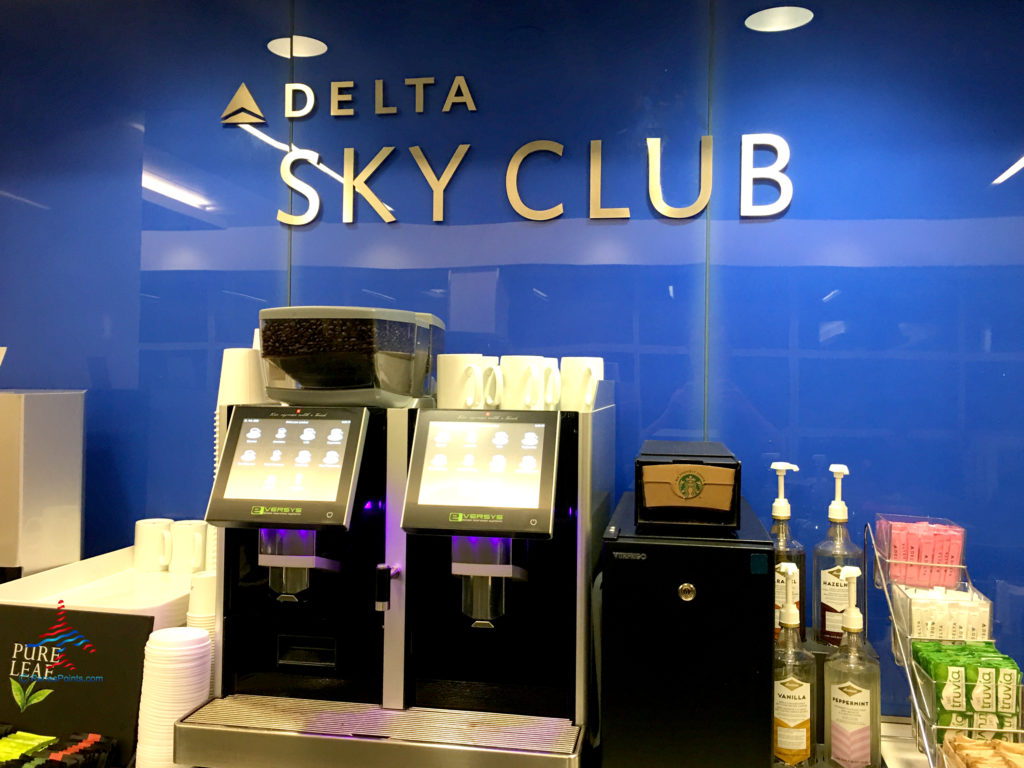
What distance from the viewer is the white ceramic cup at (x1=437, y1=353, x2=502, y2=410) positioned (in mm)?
1719

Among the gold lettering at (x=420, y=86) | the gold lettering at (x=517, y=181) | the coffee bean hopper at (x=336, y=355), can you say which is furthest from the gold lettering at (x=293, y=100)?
the coffee bean hopper at (x=336, y=355)

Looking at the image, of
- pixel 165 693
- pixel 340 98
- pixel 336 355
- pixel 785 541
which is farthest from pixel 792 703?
pixel 340 98

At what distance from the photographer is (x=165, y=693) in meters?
1.68

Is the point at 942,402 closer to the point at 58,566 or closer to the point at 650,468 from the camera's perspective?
the point at 650,468

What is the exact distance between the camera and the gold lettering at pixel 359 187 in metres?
2.38

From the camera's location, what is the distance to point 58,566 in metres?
2.27

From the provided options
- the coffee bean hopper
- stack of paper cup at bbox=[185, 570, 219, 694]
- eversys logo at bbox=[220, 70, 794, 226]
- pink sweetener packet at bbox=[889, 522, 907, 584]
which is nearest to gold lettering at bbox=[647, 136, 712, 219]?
eversys logo at bbox=[220, 70, 794, 226]

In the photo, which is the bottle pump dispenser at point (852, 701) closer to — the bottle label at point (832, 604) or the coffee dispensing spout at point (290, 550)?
the bottle label at point (832, 604)

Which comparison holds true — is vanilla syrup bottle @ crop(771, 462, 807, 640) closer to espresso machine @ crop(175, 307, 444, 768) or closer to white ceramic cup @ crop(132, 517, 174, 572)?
espresso machine @ crop(175, 307, 444, 768)

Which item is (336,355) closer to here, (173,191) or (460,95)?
(460,95)

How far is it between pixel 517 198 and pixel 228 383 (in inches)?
37.1

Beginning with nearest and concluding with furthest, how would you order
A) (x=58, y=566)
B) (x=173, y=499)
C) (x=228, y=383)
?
(x=228, y=383), (x=58, y=566), (x=173, y=499)

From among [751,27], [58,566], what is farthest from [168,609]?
[751,27]

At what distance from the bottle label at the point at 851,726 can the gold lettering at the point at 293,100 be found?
206cm
